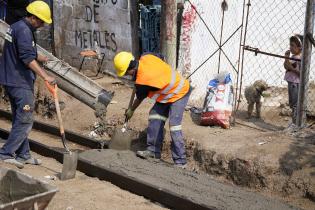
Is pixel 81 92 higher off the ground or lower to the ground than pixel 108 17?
lower

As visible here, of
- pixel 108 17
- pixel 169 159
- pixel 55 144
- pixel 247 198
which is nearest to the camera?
pixel 247 198

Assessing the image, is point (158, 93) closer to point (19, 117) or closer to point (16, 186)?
point (19, 117)

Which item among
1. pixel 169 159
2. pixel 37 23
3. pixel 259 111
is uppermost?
pixel 37 23

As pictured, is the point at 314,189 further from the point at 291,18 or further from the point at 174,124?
the point at 291,18

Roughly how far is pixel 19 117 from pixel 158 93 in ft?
6.47

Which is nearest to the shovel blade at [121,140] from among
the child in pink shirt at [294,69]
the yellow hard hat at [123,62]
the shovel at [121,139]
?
the shovel at [121,139]

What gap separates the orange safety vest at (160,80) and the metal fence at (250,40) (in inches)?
101

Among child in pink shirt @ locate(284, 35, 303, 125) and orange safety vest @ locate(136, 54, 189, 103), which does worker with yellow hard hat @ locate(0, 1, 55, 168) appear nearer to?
orange safety vest @ locate(136, 54, 189, 103)

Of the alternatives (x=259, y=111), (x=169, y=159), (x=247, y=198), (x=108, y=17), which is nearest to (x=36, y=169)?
(x=169, y=159)

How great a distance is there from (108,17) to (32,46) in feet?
19.8

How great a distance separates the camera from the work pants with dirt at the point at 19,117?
22.7 feet

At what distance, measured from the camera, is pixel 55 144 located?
29.7 ft

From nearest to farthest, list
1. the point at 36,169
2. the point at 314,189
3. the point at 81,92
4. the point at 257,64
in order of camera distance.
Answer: the point at 314,189 < the point at 36,169 < the point at 81,92 < the point at 257,64

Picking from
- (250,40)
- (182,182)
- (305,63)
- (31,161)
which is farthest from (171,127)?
(250,40)
